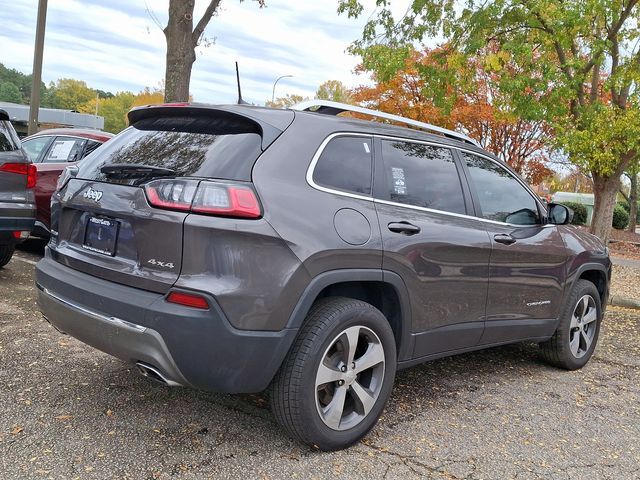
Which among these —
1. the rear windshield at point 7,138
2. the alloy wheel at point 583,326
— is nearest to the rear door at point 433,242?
the alloy wheel at point 583,326

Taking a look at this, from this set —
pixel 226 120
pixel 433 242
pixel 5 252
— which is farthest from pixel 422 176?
pixel 5 252

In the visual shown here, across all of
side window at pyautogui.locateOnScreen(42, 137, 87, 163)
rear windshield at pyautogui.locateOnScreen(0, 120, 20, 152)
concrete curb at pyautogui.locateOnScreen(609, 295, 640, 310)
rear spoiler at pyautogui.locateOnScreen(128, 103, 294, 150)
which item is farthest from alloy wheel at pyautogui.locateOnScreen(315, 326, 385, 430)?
concrete curb at pyautogui.locateOnScreen(609, 295, 640, 310)

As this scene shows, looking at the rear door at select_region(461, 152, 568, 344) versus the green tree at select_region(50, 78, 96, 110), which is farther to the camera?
the green tree at select_region(50, 78, 96, 110)

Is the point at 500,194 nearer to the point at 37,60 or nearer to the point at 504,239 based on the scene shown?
the point at 504,239

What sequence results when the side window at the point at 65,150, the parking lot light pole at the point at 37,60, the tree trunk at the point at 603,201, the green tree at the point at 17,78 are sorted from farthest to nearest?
1. the green tree at the point at 17,78
2. the tree trunk at the point at 603,201
3. the parking lot light pole at the point at 37,60
4. the side window at the point at 65,150

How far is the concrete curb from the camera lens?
8.51m

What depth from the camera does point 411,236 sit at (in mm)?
3402

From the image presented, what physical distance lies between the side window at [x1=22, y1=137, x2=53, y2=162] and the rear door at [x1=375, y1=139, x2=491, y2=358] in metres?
6.19

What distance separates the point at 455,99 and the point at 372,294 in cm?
899

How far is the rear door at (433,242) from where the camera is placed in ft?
11.1

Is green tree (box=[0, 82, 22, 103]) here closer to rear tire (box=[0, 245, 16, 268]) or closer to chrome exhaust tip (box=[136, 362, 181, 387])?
rear tire (box=[0, 245, 16, 268])

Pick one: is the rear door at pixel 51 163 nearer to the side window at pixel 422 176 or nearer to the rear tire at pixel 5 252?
the rear tire at pixel 5 252

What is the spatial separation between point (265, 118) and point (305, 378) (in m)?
1.32

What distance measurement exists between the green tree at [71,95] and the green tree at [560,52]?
4373 inches
